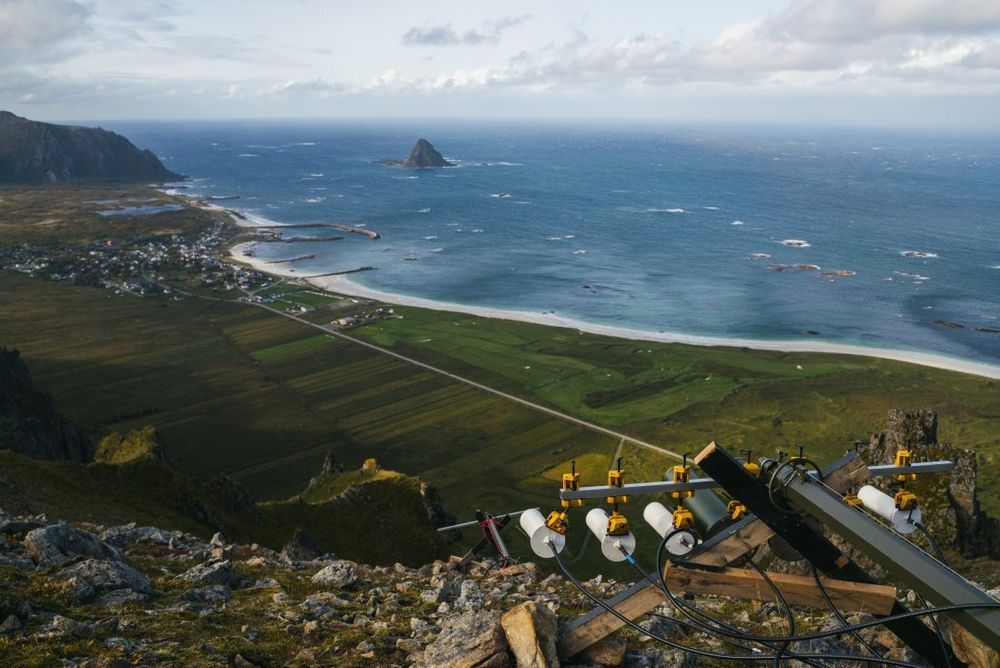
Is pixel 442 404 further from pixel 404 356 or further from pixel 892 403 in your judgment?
pixel 892 403

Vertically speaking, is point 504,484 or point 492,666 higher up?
point 492,666

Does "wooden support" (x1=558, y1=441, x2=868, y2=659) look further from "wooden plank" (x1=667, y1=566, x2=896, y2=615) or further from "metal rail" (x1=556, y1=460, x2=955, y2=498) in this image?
"metal rail" (x1=556, y1=460, x2=955, y2=498)

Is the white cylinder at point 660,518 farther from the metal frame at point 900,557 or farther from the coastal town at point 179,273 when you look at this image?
the coastal town at point 179,273

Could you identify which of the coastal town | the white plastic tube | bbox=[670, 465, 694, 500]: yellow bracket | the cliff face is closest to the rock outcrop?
the white plastic tube

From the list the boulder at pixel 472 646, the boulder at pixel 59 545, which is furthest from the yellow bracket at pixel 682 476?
the boulder at pixel 59 545

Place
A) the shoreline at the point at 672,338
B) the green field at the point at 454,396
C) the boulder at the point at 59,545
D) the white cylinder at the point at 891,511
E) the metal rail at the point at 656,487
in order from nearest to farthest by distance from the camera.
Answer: the metal rail at the point at 656,487
the white cylinder at the point at 891,511
the boulder at the point at 59,545
the green field at the point at 454,396
the shoreline at the point at 672,338

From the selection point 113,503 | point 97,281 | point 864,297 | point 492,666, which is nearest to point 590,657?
point 492,666
